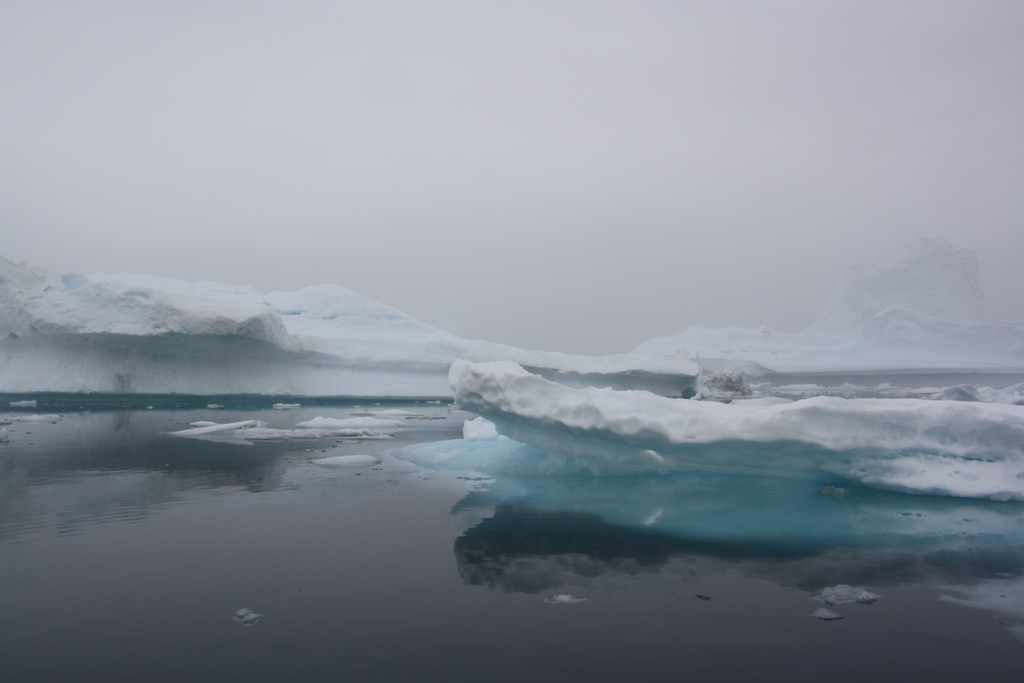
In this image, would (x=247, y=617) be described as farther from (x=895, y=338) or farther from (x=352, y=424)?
(x=895, y=338)

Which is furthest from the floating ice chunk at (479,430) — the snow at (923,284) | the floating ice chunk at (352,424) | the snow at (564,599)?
the snow at (923,284)

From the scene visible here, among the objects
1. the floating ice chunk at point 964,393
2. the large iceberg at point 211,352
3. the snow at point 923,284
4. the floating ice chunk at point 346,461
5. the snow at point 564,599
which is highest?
the snow at point 923,284

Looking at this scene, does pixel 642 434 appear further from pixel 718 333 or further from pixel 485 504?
pixel 718 333

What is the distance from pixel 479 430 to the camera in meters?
9.70

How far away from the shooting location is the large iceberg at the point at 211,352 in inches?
673

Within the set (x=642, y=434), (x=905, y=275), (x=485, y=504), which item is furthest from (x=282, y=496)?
(x=905, y=275)

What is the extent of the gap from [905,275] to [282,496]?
140ft

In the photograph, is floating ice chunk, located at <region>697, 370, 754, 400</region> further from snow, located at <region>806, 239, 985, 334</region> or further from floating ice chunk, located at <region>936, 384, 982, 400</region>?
snow, located at <region>806, 239, 985, 334</region>

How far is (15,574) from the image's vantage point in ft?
11.8

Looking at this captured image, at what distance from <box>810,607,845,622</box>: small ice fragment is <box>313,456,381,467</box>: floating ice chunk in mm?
5441

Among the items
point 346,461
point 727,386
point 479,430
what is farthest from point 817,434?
point 727,386

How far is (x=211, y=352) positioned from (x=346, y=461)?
532 inches

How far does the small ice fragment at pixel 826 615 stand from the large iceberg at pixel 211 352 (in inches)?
578

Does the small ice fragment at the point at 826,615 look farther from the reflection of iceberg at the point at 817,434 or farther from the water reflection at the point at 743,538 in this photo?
the reflection of iceberg at the point at 817,434
